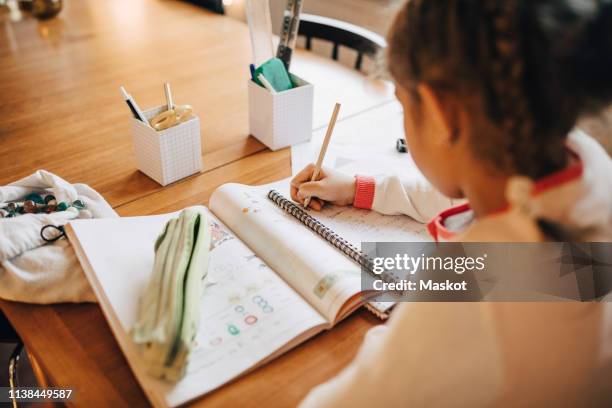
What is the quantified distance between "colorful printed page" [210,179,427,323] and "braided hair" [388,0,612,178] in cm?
30

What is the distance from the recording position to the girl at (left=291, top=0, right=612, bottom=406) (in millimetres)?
438

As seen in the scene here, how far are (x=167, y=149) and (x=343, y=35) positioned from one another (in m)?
0.80

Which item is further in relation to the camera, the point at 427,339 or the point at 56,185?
the point at 56,185

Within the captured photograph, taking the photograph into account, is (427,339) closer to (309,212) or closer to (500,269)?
(500,269)

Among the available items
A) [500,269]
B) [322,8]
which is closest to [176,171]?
[500,269]

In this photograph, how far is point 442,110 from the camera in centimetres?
52

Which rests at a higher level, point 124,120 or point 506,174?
point 506,174

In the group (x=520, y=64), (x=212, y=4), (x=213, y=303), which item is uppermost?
(x=520, y=64)

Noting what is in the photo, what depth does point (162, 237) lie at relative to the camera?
0.75 meters

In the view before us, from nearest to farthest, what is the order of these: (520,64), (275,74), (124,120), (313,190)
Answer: (520,64)
(313,190)
(275,74)
(124,120)

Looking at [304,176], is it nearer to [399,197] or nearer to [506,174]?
[399,197]

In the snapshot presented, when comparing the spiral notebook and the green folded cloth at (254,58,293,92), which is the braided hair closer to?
the spiral notebook

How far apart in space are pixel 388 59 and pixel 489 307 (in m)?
0.26

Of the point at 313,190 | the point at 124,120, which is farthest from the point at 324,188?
the point at 124,120
